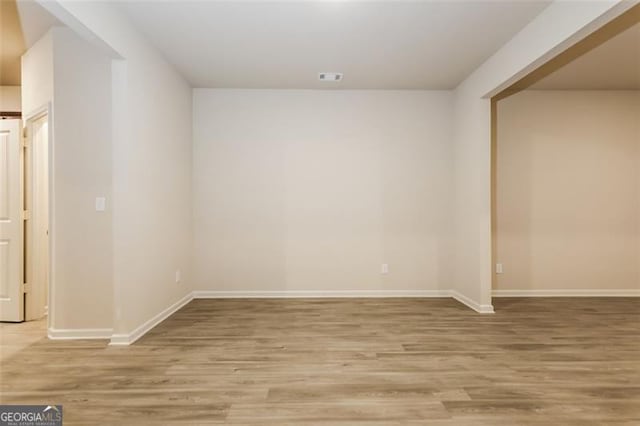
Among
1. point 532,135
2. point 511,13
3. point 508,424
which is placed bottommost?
point 508,424

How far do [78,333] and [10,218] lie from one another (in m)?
1.62

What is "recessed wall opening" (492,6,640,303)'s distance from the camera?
4934 millimetres

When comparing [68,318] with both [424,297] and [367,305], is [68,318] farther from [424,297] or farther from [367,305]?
[424,297]

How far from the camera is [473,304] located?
427 cm

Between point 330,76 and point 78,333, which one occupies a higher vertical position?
point 330,76

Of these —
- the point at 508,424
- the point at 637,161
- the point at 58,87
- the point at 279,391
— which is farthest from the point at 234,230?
the point at 637,161

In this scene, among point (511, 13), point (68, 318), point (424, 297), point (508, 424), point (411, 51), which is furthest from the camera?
point (424, 297)

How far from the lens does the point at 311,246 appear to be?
492 cm

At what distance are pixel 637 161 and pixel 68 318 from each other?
7076 millimetres

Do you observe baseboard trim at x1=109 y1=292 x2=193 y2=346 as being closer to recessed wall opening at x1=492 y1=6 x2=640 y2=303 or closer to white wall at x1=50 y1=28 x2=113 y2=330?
white wall at x1=50 y1=28 x2=113 y2=330

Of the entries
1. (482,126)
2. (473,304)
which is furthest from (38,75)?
(473,304)

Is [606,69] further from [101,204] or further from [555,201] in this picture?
[101,204]

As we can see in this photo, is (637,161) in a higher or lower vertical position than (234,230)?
higher

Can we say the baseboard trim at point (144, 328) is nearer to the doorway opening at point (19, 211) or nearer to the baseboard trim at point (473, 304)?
the doorway opening at point (19, 211)
